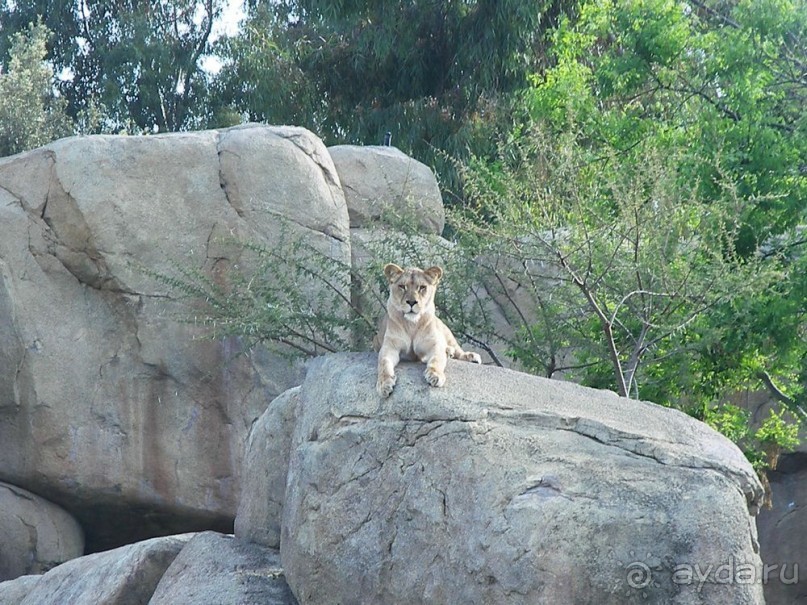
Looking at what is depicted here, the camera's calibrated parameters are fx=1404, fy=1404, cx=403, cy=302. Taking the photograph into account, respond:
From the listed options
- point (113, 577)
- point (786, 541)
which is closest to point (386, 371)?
point (113, 577)

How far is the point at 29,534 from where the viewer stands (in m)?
15.5

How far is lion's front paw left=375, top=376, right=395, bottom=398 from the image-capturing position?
1003cm

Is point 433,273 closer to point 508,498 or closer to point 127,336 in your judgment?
point 508,498

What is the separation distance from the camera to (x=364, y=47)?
26.0 m

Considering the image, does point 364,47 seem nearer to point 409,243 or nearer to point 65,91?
point 65,91

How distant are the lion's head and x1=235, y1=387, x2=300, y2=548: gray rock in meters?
1.22

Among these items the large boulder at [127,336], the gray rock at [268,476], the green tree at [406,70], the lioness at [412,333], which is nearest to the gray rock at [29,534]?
the large boulder at [127,336]

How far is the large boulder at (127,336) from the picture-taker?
1556 cm

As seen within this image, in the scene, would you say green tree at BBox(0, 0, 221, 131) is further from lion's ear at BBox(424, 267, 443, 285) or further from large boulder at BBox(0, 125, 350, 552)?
lion's ear at BBox(424, 267, 443, 285)

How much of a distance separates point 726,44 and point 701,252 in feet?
9.54

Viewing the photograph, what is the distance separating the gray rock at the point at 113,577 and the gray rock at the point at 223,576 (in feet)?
1.10

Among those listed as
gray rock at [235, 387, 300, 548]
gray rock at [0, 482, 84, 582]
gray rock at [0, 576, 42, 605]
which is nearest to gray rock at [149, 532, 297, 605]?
gray rock at [235, 387, 300, 548]

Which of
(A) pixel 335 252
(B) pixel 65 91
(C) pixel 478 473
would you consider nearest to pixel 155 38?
(B) pixel 65 91

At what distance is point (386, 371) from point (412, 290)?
4.11ft
